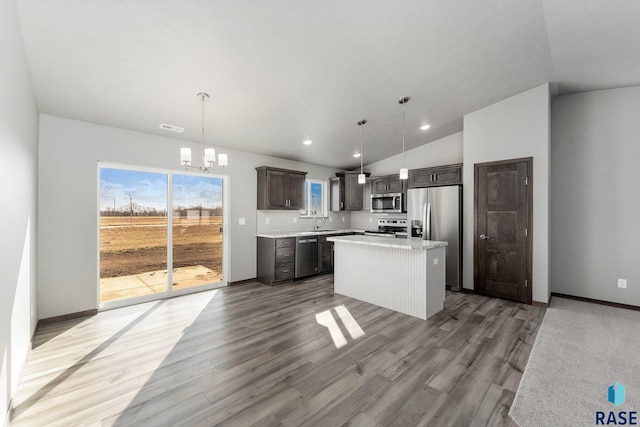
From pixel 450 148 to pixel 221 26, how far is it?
4.76 m

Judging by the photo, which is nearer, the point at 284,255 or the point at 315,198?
the point at 284,255

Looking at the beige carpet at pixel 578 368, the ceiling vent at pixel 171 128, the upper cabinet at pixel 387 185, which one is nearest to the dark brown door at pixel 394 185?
the upper cabinet at pixel 387 185

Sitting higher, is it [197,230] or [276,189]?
[276,189]

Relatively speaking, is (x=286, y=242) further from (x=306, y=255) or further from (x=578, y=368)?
(x=578, y=368)

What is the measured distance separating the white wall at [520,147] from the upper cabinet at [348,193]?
8.41 feet

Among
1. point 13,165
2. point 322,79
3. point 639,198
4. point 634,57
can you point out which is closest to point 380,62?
point 322,79

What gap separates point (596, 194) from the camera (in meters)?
4.08

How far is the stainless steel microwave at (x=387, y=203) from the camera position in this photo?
5.95 meters

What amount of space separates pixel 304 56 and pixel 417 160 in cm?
405

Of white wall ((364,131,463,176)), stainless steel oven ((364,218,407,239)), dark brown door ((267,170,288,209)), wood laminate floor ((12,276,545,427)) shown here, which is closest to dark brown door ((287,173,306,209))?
dark brown door ((267,170,288,209))

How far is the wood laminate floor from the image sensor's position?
Result: 6.11ft

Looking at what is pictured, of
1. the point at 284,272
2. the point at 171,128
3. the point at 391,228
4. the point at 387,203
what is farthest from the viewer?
the point at 391,228

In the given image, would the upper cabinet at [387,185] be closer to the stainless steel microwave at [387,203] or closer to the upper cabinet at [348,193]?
the stainless steel microwave at [387,203]

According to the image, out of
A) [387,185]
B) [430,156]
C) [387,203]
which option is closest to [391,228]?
[387,203]
